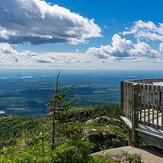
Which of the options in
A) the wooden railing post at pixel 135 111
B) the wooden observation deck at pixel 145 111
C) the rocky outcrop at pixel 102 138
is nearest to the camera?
the wooden observation deck at pixel 145 111

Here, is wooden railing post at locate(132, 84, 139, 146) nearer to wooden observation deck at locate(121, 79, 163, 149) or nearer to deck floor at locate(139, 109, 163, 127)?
wooden observation deck at locate(121, 79, 163, 149)

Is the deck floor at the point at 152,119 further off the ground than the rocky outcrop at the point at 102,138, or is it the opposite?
the deck floor at the point at 152,119

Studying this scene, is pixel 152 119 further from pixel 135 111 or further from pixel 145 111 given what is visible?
pixel 135 111

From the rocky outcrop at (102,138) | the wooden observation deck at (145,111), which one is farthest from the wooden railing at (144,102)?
the rocky outcrop at (102,138)

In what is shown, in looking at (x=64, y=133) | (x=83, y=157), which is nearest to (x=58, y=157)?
(x=83, y=157)

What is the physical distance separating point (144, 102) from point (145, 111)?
320mm

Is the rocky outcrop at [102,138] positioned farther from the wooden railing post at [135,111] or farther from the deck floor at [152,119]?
the deck floor at [152,119]

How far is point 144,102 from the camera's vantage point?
12.7m

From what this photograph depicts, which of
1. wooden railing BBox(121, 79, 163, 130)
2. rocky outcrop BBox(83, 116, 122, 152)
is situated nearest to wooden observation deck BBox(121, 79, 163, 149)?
wooden railing BBox(121, 79, 163, 130)

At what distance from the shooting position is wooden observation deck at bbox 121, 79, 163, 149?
11.9 m

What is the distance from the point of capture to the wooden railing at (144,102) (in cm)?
1195

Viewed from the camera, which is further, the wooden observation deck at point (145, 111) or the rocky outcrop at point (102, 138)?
the rocky outcrop at point (102, 138)

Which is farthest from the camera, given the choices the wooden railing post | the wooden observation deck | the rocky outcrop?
the rocky outcrop

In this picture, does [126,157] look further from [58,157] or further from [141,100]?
[58,157]
